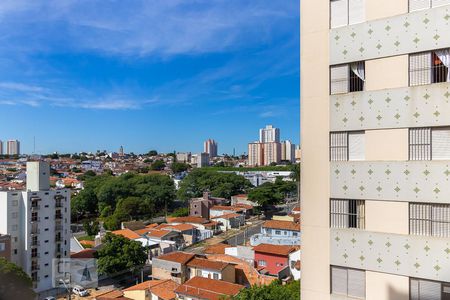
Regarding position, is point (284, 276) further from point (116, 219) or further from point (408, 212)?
point (116, 219)

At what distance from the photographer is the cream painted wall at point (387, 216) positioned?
3.50m

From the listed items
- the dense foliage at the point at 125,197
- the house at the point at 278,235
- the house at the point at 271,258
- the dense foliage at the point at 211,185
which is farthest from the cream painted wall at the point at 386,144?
the dense foliage at the point at 211,185

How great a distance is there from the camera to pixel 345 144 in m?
3.83

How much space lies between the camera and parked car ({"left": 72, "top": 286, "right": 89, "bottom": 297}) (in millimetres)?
16230

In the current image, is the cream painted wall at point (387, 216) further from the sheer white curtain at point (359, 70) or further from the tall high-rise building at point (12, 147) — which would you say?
the tall high-rise building at point (12, 147)

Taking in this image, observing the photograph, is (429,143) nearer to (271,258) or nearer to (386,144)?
(386,144)

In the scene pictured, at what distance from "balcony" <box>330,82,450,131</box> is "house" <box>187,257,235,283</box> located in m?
12.7

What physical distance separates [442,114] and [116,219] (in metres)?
29.5

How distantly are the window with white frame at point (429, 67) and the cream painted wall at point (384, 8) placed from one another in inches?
19.2

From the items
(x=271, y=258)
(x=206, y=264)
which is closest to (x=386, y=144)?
(x=206, y=264)

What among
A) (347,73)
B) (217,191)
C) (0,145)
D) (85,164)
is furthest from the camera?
(0,145)

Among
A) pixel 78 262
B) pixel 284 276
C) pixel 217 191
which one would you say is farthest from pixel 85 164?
pixel 284 276

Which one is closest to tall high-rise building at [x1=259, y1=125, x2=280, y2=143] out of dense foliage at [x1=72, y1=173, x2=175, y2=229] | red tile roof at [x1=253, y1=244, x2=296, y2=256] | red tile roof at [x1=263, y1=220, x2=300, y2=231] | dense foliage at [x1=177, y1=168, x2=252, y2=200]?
dense foliage at [x1=177, y1=168, x2=252, y2=200]

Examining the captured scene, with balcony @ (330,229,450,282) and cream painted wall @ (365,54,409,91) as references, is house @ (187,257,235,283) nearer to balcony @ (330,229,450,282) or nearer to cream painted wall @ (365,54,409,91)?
balcony @ (330,229,450,282)
